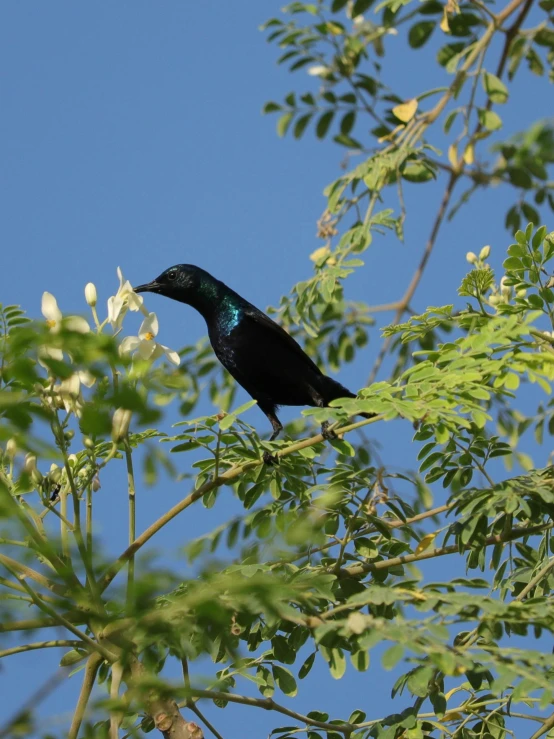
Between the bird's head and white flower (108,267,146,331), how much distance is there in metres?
2.02

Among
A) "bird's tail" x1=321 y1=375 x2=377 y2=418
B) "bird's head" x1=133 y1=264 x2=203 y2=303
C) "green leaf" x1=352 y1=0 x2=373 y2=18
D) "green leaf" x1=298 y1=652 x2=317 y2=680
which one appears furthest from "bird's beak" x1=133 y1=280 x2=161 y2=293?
"green leaf" x1=298 y1=652 x2=317 y2=680

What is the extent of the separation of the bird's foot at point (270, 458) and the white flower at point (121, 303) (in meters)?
0.49

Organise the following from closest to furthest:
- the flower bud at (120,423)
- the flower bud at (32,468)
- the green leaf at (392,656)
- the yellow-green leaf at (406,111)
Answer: the green leaf at (392,656), the flower bud at (120,423), the flower bud at (32,468), the yellow-green leaf at (406,111)

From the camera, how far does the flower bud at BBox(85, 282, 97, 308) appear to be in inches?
102

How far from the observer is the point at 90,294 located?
2.58 metres

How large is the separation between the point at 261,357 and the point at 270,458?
1.65m

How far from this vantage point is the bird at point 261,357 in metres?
4.30

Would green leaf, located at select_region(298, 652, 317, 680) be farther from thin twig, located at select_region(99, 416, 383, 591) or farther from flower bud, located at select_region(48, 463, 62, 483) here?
flower bud, located at select_region(48, 463, 62, 483)

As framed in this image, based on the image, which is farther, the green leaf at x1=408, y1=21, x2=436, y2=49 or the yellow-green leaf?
the green leaf at x1=408, y1=21, x2=436, y2=49

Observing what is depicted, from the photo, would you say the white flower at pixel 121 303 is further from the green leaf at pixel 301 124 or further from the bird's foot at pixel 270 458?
the green leaf at pixel 301 124

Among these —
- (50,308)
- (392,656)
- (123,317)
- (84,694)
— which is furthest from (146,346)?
(392,656)

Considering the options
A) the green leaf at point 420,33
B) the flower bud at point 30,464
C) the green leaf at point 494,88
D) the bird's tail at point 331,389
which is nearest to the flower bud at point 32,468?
the flower bud at point 30,464

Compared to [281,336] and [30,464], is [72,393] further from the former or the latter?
[281,336]

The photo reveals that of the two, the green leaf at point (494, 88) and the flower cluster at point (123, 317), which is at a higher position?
the green leaf at point (494, 88)
